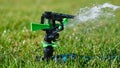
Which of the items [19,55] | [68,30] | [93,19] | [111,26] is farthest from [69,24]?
[111,26]

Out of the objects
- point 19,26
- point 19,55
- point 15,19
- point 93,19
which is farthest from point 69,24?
point 15,19

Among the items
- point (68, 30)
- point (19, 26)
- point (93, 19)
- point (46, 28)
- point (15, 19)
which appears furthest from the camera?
point (15, 19)

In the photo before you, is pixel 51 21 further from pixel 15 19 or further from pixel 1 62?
pixel 15 19

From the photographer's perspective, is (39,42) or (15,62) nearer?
(15,62)

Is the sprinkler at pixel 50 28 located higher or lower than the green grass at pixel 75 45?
higher

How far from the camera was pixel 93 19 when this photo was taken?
4.77 m

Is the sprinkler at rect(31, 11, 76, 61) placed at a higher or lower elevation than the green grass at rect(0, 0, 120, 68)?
higher

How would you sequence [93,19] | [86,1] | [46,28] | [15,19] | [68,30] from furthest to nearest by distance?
1. [15,19]
2. [68,30]
3. [86,1]
4. [93,19]
5. [46,28]

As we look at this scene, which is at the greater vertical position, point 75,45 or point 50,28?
point 50,28

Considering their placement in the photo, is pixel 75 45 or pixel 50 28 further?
pixel 75 45

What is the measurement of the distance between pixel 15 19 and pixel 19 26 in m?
0.72

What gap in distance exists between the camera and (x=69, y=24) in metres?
4.89

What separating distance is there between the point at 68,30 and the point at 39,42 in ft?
3.01

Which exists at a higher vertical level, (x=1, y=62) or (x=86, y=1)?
(x=86, y=1)
